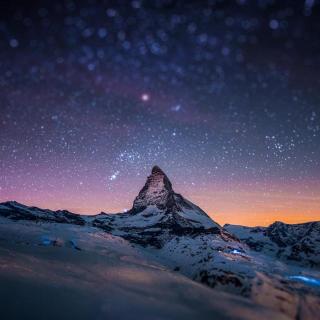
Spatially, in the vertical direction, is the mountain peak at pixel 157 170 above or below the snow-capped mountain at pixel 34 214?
above

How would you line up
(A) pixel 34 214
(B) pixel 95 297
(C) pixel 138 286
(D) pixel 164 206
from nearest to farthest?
(B) pixel 95 297
(C) pixel 138 286
(A) pixel 34 214
(D) pixel 164 206

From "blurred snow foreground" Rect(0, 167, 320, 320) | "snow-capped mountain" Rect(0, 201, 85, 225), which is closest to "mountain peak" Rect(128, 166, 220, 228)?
"snow-capped mountain" Rect(0, 201, 85, 225)

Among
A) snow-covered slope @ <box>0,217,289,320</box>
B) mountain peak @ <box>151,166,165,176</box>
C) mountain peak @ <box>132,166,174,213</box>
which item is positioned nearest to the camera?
snow-covered slope @ <box>0,217,289,320</box>

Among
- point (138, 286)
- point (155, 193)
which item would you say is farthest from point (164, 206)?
point (138, 286)

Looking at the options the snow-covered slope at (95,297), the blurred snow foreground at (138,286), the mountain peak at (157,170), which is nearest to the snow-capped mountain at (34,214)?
the blurred snow foreground at (138,286)

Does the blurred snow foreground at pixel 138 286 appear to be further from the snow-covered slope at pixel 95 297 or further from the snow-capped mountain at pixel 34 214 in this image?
the snow-capped mountain at pixel 34 214

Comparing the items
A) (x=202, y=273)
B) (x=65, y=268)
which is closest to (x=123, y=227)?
(x=202, y=273)

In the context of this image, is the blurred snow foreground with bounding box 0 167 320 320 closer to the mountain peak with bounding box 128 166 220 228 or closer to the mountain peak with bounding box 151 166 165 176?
the mountain peak with bounding box 128 166 220 228

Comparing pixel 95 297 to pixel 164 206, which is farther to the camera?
pixel 164 206

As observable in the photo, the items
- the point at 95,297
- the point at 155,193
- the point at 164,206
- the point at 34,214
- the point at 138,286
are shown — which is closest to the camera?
the point at 95,297

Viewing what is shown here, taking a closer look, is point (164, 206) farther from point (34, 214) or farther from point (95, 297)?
point (95, 297)

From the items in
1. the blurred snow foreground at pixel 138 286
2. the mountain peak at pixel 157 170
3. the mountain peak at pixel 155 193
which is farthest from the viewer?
the mountain peak at pixel 157 170
